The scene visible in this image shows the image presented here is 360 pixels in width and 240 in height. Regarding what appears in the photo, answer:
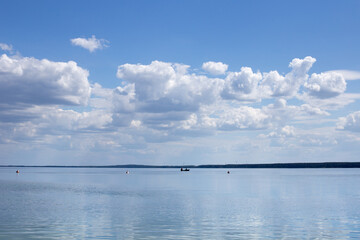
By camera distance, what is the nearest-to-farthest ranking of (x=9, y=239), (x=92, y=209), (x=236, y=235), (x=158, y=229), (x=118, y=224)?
(x=9, y=239)
(x=236, y=235)
(x=158, y=229)
(x=118, y=224)
(x=92, y=209)

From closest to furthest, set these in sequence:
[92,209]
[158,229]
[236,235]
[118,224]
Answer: [236,235], [158,229], [118,224], [92,209]

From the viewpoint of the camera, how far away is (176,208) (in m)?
60.0

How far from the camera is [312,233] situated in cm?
4025

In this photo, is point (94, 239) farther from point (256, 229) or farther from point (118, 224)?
point (256, 229)

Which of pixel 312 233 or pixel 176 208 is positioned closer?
pixel 312 233

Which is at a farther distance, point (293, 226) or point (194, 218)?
point (194, 218)

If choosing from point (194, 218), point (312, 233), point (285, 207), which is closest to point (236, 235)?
point (312, 233)

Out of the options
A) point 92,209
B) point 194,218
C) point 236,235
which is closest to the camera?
point 236,235

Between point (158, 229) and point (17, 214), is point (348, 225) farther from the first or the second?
point (17, 214)

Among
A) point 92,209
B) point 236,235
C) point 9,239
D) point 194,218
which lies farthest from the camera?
point 92,209

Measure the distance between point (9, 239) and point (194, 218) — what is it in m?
22.0

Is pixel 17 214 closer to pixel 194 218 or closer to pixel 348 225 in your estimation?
pixel 194 218

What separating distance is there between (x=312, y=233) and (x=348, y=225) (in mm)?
7612

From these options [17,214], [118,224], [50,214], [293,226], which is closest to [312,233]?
[293,226]
